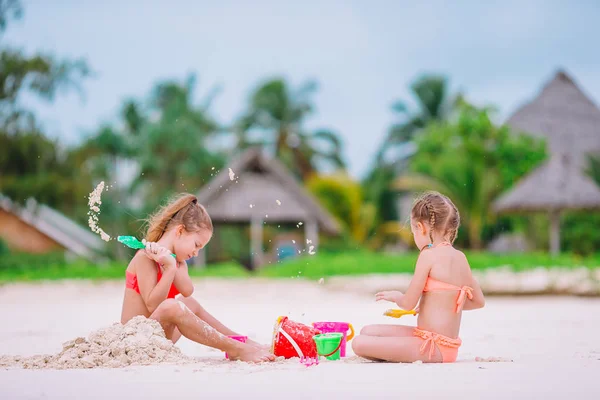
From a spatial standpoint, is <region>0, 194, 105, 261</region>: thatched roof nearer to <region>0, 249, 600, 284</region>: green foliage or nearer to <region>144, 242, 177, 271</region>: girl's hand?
<region>0, 249, 600, 284</region>: green foliage

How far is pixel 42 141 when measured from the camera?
2253cm

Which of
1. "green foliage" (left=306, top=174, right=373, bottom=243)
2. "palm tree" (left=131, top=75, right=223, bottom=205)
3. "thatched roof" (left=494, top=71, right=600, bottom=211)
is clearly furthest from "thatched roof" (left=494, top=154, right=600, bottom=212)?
"palm tree" (left=131, top=75, right=223, bottom=205)

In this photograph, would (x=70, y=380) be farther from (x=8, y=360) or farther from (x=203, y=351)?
(x=203, y=351)

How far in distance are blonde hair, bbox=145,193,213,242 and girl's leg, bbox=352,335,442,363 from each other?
3.99 ft

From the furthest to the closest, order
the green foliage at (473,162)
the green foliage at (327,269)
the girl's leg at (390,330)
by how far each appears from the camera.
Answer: the green foliage at (473,162), the green foliage at (327,269), the girl's leg at (390,330)

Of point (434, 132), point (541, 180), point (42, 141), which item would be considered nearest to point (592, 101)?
point (434, 132)

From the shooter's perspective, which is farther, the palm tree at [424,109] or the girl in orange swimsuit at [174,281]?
the palm tree at [424,109]

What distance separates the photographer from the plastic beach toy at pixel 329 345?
15.4ft

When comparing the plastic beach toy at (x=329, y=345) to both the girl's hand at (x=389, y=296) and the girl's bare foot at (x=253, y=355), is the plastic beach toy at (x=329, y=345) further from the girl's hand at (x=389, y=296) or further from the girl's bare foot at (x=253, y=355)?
the girl's hand at (x=389, y=296)

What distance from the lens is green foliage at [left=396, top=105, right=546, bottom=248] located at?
2417cm

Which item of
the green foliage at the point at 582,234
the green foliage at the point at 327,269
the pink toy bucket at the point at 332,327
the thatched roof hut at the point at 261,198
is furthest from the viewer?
the green foliage at the point at 582,234

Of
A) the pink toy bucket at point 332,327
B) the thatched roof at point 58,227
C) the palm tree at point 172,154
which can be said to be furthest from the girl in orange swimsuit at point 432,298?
the palm tree at point 172,154

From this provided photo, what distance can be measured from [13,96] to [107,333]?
19810 millimetres

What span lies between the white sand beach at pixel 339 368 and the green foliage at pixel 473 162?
543 inches
